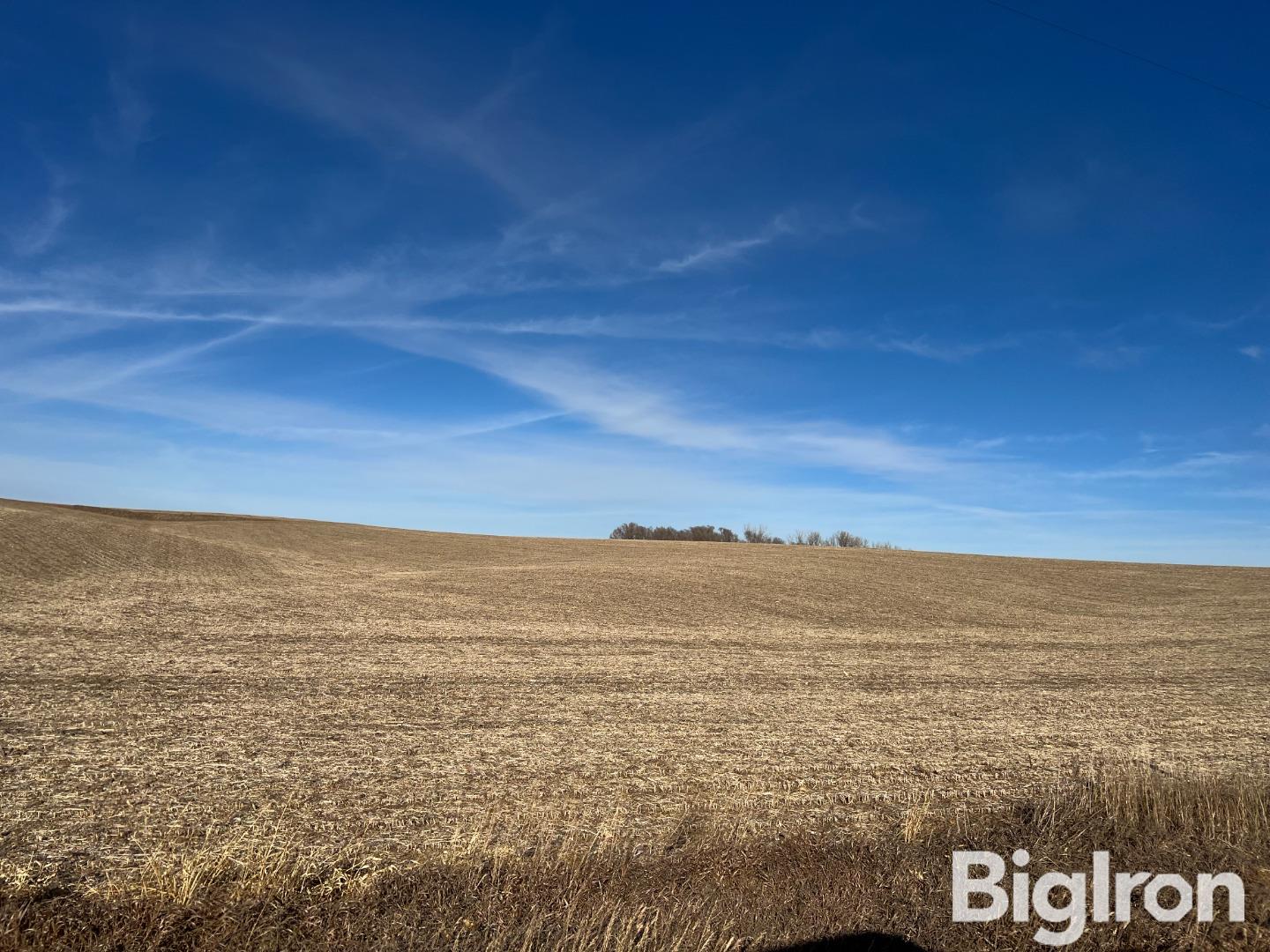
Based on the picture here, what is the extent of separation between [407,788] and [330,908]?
332cm

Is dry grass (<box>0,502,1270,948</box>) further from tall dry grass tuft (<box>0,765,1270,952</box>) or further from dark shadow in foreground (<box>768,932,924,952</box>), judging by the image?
dark shadow in foreground (<box>768,932,924,952</box>)

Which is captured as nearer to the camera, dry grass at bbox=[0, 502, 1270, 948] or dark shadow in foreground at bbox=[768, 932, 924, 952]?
dark shadow in foreground at bbox=[768, 932, 924, 952]

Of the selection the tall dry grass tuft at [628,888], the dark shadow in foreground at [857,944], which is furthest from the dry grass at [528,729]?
the dark shadow in foreground at [857,944]

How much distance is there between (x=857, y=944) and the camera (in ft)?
16.5

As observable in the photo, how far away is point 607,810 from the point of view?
7914 millimetres

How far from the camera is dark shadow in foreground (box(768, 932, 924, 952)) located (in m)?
4.96

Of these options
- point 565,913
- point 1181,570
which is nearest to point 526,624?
point 565,913

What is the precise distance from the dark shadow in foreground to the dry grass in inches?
6.3

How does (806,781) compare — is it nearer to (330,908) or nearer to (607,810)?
(607,810)

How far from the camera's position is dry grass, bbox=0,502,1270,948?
6133 millimetres

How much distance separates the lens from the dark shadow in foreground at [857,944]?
496cm

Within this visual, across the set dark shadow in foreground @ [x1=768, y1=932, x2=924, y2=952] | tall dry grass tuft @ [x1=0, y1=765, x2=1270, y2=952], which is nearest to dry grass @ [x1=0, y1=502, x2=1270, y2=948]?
tall dry grass tuft @ [x1=0, y1=765, x2=1270, y2=952]

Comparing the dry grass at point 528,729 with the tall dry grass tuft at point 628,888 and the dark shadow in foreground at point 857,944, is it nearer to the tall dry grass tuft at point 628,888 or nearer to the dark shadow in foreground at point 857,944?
the tall dry grass tuft at point 628,888

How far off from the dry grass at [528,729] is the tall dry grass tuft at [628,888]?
0.05 meters
